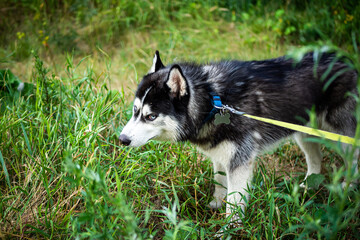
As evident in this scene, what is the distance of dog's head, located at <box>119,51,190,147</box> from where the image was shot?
2562 mm

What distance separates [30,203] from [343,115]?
9.33 feet

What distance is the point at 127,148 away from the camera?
317 cm

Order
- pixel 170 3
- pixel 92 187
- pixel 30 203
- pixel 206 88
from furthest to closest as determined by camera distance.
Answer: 1. pixel 170 3
2. pixel 206 88
3. pixel 30 203
4. pixel 92 187

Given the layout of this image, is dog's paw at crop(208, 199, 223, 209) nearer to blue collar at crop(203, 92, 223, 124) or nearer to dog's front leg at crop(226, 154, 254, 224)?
dog's front leg at crop(226, 154, 254, 224)

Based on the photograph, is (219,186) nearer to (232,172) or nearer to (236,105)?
(232,172)

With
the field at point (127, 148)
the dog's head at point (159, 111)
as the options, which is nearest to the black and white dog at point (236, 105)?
the dog's head at point (159, 111)

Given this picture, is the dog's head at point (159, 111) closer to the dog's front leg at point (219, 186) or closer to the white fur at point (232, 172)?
the white fur at point (232, 172)

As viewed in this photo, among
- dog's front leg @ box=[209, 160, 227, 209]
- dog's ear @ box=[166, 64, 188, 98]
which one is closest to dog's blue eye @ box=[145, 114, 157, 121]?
dog's ear @ box=[166, 64, 188, 98]

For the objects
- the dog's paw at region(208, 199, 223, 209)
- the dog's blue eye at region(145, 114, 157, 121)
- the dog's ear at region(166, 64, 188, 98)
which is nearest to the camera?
the dog's ear at region(166, 64, 188, 98)

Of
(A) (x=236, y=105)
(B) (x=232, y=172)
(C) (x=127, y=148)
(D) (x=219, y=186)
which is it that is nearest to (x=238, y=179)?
(B) (x=232, y=172)

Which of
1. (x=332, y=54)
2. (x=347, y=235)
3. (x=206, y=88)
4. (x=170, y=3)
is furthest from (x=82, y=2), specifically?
(x=347, y=235)

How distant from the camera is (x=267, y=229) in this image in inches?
91.0

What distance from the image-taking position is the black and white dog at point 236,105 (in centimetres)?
263

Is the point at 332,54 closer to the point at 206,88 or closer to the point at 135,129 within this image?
the point at 206,88
